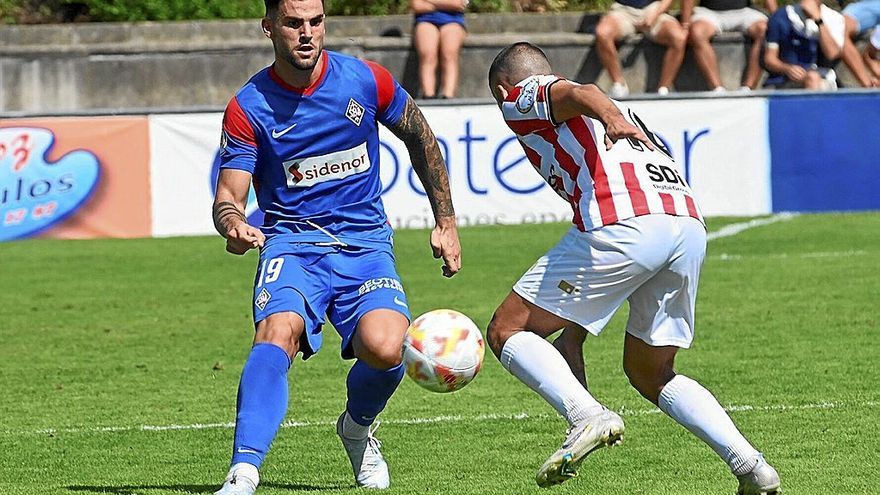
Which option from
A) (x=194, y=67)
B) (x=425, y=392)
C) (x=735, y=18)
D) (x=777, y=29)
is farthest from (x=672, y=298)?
(x=194, y=67)

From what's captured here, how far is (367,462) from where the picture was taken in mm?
6094

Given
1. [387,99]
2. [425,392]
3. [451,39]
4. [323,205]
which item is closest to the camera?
[323,205]

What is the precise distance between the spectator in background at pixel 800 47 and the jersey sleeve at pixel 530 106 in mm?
11790

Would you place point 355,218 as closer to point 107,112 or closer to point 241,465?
point 241,465

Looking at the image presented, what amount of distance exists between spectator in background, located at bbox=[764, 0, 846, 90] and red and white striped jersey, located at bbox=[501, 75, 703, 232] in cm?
1174

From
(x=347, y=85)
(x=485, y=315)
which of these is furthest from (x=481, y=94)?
(x=347, y=85)

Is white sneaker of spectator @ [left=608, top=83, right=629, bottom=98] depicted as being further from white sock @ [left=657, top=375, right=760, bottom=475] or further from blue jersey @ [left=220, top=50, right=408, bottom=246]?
white sock @ [left=657, top=375, right=760, bottom=475]

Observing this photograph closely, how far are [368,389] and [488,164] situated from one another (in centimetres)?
942

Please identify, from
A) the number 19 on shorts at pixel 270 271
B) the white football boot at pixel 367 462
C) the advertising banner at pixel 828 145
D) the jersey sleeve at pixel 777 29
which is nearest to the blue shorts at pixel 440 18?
the jersey sleeve at pixel 777 29

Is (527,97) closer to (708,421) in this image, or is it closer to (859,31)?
(708,421)

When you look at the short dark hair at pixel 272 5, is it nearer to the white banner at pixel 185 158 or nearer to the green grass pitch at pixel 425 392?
the green grass pitch at pixel 425 392

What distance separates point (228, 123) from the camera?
595cm

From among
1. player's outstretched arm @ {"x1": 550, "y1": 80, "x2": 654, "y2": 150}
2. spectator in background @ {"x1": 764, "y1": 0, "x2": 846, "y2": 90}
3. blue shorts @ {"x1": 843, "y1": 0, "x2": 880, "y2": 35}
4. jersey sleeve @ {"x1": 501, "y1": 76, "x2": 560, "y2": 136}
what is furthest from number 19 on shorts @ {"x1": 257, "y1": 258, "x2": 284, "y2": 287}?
blue shorts @ {"x1": 843, "y1": 0, "x2": 880, "y2": 35}

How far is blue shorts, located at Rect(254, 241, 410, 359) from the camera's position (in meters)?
5.79
